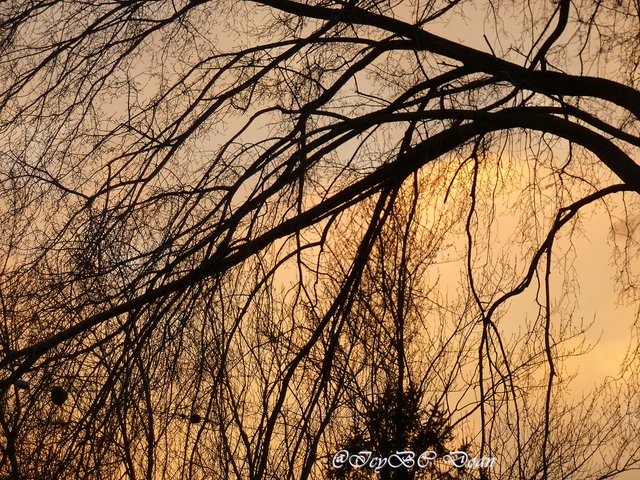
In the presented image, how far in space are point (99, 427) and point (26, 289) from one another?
1.05 m

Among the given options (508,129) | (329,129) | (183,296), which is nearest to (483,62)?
(508,129)

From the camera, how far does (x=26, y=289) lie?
4922 mm

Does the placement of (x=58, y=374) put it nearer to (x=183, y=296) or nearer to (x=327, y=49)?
(x=183, y=296)

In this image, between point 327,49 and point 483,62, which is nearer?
point 327,49

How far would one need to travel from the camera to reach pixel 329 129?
16.4ft

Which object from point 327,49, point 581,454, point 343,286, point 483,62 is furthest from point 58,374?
point 581,454

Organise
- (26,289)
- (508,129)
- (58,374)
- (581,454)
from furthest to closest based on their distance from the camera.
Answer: (581,454)
(508,129)
(26,289)
(58,374)

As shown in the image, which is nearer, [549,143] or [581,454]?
[549,143]

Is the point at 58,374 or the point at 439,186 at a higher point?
the point at 439,186

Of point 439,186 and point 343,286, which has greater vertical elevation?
point 439,186

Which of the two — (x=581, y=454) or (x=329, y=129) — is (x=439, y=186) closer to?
A: (x=329, y=129)

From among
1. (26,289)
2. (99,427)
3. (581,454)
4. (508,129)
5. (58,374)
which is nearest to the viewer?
(99,427)

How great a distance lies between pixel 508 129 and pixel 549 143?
11.2 inches

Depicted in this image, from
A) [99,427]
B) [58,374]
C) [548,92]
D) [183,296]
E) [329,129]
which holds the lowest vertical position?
[99,427]
